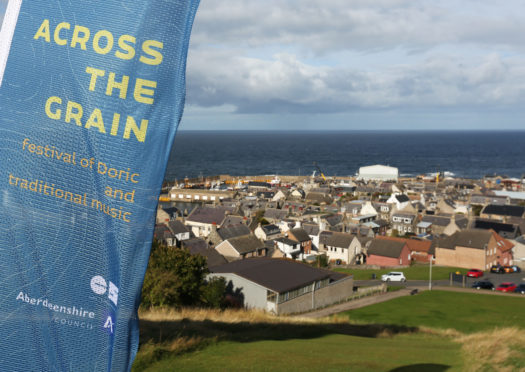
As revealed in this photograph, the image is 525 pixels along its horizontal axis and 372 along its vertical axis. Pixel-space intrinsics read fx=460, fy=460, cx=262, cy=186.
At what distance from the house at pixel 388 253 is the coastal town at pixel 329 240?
129 mm

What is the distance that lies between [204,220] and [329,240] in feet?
68.9

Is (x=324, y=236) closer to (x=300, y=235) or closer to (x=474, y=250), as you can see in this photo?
(x=300, y=235)

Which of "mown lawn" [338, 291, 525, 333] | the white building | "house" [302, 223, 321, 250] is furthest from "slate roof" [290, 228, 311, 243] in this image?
the white building

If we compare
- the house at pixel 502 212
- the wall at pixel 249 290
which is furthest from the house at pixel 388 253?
the wall at pixel 249 290

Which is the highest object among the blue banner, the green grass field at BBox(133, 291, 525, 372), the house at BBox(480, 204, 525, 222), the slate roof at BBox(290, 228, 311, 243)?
the blue banner

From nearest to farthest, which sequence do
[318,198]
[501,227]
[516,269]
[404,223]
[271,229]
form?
[516,269], [271,229], [501,227], [404,223], [318,198]

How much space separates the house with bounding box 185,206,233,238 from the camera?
2805 inches

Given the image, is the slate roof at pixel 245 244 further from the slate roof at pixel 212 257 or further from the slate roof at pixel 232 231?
the slate roof at pixel 212 257

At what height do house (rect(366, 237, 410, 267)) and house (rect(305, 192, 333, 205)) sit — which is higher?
house (rect(305, 192, 333, 205))

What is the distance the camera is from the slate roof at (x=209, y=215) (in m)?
72.2

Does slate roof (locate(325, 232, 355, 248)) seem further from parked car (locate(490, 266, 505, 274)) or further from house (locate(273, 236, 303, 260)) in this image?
parked car (locate(490, 266, 505, 274))

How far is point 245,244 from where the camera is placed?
54844mm

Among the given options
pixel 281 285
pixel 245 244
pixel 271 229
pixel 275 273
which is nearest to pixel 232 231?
pixel 245 244

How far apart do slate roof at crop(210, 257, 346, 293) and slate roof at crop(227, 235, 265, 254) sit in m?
12.8
